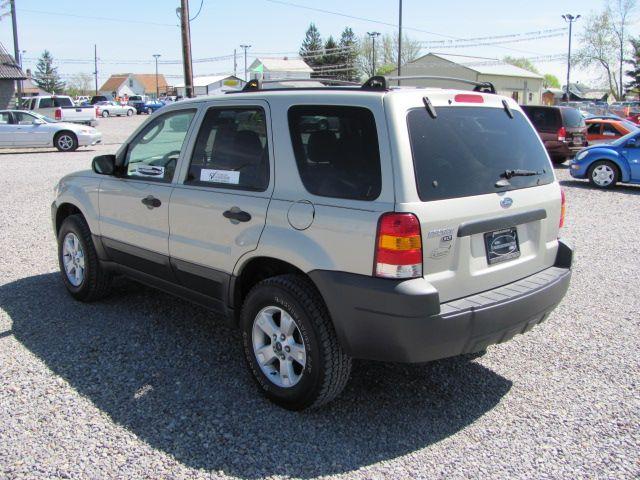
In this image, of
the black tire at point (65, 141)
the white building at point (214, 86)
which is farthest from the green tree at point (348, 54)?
the black tire at point (65, 141)

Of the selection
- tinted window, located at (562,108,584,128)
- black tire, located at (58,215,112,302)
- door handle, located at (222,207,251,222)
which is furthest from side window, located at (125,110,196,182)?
tinted window, located at (562,108,584,128)

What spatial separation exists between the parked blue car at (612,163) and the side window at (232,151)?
1179 cm

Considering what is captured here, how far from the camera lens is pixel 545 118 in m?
17.3

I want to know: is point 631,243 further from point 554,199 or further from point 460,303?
point 460,303

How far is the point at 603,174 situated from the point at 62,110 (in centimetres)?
2512

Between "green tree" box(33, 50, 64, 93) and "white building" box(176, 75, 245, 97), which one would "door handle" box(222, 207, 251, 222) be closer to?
"white building" box(176, 75, 245, 97)

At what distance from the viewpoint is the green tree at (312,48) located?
344ft

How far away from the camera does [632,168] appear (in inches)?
517

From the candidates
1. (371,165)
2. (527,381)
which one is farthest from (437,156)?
(527,381)

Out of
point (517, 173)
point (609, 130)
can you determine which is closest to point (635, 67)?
point (609, 130)

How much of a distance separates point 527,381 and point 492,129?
168 centimetres

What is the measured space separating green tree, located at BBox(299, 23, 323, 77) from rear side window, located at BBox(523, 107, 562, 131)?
90.7m

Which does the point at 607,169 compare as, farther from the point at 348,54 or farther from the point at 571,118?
the point at 348,54

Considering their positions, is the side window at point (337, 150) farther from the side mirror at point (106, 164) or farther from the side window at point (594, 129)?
the side window at point (594, 129)
